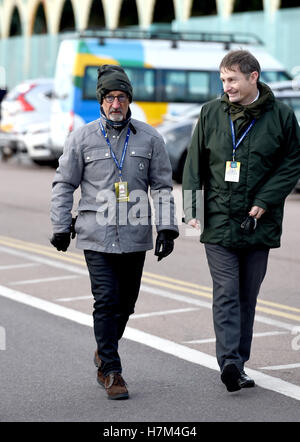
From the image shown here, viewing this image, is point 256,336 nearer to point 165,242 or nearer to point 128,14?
point 165,242

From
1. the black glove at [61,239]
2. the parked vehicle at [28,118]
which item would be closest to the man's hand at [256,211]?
the black glove at [61,239]

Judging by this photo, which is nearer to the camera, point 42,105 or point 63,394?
point 63,394

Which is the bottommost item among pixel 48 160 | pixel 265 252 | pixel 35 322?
pixel 48 160

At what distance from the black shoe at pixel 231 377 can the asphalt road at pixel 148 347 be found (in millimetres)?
65

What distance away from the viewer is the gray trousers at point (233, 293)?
6.40 meters

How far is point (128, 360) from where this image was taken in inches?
281

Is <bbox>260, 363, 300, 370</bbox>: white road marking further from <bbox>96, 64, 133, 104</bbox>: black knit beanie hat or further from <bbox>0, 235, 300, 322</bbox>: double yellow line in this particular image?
<bbox>96, 64, 133, 104</bbox>: black knit beanie hat

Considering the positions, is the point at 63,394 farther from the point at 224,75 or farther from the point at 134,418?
the point at 224,75

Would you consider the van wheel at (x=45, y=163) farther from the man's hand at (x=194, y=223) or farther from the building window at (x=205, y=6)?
the building window at (x=205, y=6)

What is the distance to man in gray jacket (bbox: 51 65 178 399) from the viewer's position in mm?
6344

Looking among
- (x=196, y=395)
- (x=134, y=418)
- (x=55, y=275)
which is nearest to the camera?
(x=134, y=418)

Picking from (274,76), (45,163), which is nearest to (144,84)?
(274,76)
